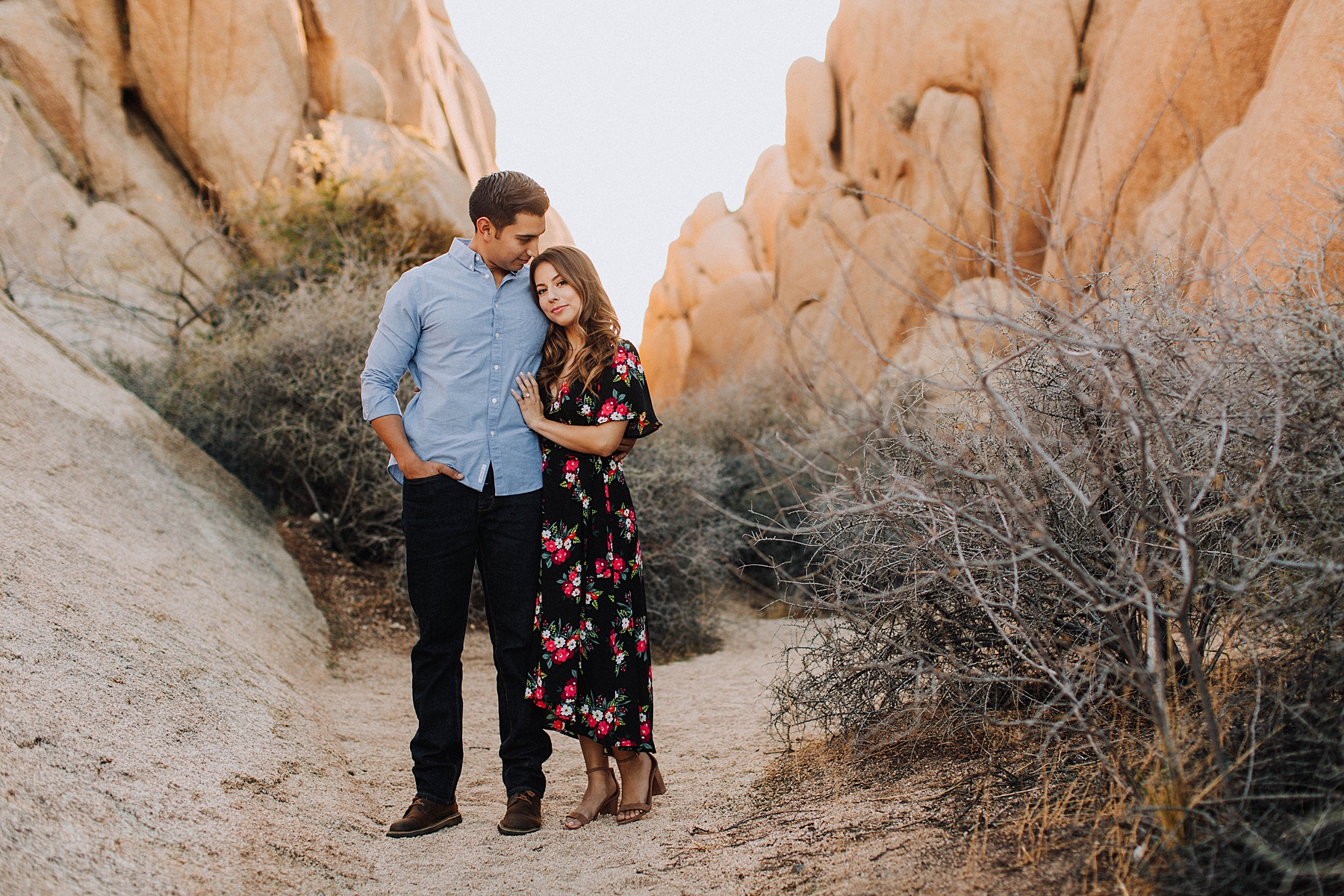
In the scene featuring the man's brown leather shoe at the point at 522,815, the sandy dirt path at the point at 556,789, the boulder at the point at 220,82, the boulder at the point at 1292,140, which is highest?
the boulder at the point at 220,82

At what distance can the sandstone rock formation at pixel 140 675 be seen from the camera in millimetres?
2357

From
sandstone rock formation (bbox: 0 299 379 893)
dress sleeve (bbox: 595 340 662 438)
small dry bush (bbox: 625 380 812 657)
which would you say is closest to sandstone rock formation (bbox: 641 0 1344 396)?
dress sleeve (bbox: 595 340 662 438)

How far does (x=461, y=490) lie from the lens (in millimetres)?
3092

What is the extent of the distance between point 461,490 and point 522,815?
1129 millimetres

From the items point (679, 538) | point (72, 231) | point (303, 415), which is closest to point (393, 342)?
point (679, 538)

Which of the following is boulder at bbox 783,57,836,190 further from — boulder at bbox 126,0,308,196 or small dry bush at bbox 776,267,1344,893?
small dry bush at bbox 776,267,1344,893

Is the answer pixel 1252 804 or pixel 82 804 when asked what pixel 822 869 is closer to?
pixel 1252 804

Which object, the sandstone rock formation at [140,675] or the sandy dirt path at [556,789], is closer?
the sandstone rock formation at [140,675]

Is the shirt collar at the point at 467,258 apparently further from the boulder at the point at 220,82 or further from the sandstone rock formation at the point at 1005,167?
the boulder at the point at 220,82

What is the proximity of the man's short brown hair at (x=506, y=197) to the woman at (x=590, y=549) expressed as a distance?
18cm

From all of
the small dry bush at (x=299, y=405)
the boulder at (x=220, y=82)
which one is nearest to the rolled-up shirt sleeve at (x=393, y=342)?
the small dry bush at (x=299, y=405)

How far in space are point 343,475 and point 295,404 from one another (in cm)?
68

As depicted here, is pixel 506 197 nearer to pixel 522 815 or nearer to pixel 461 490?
pixel 461 490

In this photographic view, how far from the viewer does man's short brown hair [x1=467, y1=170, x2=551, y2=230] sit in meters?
3.12
